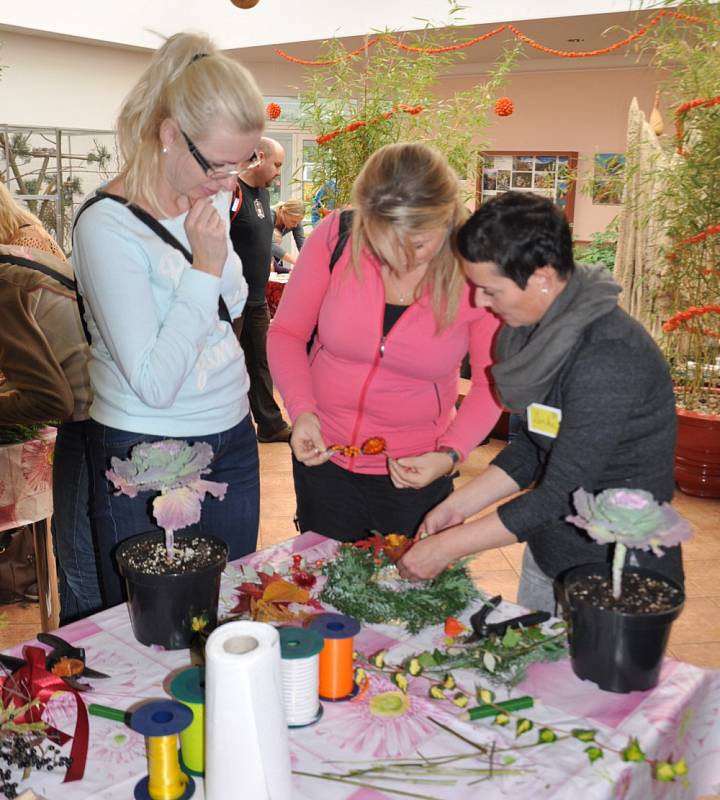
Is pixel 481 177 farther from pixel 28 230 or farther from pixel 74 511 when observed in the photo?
pixel 74 511

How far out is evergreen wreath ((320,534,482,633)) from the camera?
144 cm

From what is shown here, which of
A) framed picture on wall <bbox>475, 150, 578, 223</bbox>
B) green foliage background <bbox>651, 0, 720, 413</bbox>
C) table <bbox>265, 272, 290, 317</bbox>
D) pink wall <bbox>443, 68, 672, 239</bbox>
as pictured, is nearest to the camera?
green foliage background <bbox>651, 0, 720, 413</bbox>

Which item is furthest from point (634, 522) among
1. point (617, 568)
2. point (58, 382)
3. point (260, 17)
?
point (260, 17)

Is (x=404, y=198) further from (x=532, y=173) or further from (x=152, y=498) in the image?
(x=532, y=173)

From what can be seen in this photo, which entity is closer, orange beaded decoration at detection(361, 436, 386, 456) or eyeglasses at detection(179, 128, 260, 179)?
eyeglasses at detection(179, 128, 260, 179)

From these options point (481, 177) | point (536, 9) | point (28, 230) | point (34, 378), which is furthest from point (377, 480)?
point (481, 177)

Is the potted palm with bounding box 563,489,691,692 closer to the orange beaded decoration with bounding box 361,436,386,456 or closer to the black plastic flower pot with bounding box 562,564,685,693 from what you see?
the black plastic flower pot with bounding box 562,564,685,693

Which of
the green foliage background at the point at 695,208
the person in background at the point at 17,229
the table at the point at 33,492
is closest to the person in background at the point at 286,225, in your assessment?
the green foliage background at the point at 695,208

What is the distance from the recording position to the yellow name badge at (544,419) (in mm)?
1445

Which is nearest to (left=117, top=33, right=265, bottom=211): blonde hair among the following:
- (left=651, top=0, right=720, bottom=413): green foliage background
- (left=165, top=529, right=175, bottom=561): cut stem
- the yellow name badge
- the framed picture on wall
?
(left=165, top=529, right=175, bottom=561): cut stem

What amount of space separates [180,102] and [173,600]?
2.74 feet

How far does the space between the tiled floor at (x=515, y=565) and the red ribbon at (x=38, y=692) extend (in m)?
1.16

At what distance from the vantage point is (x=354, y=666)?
1.31 m

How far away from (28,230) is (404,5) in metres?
6.28
